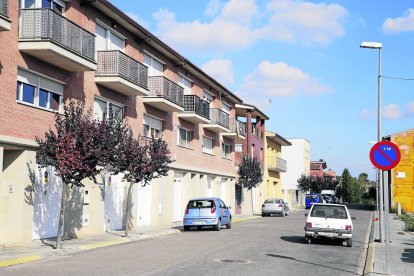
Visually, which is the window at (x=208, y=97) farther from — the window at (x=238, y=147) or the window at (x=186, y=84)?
the window at (x=238, y=147)

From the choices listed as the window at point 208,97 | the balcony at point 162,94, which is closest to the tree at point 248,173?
the window at point 208,97

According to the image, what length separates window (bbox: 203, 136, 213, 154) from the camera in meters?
37.9

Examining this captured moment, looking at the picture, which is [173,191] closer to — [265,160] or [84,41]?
[84,41]

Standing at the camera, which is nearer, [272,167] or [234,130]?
[234,130]

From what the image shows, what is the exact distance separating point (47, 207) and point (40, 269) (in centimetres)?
714

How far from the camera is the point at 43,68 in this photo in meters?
17.7

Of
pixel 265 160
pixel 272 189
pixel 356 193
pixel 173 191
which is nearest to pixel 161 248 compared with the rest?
pixel 173 191

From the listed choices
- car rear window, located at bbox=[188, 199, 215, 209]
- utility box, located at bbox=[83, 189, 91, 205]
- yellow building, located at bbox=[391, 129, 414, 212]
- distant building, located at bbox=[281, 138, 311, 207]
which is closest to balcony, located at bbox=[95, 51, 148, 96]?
utility box, located at bbox=[83, 189, 91, 205]

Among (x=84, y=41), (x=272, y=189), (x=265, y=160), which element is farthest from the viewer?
(x=272, y=189)

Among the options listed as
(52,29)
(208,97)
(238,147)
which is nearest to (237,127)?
(238,147)

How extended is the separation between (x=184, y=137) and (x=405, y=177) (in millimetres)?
30528

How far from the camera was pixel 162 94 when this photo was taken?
2695 centimetres

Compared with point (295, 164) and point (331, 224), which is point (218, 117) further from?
point (295, 164)

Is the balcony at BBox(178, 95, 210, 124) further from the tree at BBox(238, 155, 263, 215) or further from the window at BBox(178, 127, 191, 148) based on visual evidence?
the tree at BBox(238, 155, 263, 215)
